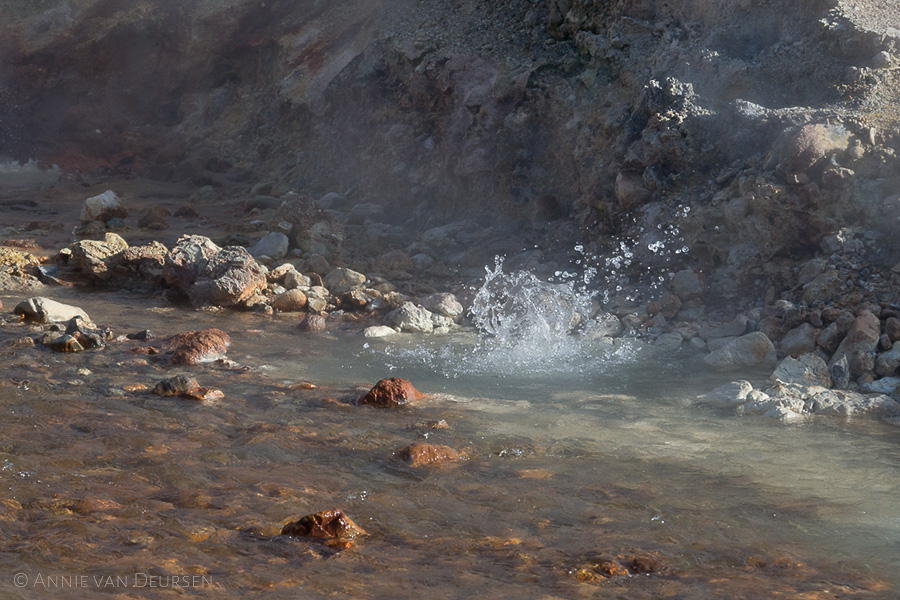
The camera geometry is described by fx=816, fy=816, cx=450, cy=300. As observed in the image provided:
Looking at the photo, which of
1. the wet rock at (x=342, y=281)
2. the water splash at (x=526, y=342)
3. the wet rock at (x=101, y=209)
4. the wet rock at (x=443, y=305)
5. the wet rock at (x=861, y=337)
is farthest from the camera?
the wet rock at (x=101, y=209)

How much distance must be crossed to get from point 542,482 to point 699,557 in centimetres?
83

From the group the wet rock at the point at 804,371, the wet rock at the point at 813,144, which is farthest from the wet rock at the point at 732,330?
the wet rock at the point at 813,144

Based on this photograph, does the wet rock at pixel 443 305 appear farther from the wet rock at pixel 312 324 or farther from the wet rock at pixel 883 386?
the wet rock at pixel 883 386

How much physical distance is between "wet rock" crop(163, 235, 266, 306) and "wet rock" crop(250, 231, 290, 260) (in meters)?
1.06

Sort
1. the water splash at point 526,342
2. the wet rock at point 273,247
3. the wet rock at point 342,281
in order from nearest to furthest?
the water splash at point 526,342, the wet rock at point 342,281, the wet rock at point 273,247

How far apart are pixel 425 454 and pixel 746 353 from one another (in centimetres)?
277

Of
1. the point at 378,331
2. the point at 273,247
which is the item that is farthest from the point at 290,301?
the point at 273,247

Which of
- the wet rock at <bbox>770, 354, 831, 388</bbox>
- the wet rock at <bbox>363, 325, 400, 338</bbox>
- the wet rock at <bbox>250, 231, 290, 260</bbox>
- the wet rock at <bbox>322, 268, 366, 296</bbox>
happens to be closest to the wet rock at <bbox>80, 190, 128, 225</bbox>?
the wet rock at <bbox>250, 231, 290, 260</bbox>

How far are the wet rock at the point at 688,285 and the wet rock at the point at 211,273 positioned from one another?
367 centimetres

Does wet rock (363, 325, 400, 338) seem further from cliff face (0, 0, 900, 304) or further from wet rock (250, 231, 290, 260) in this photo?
wet rock (250, 231, 290, 260)

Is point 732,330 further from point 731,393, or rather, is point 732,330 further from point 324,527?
point 324,527

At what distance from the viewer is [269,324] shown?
6.82 m

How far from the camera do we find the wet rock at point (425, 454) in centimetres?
368

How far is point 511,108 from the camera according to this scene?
9.57m
